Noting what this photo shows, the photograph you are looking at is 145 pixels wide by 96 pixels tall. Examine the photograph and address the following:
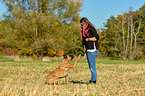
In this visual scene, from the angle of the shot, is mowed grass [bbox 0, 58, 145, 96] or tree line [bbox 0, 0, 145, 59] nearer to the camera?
mowed grass [bbox 0, 58, 145, 96]

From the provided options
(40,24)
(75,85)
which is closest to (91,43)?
(75,85)

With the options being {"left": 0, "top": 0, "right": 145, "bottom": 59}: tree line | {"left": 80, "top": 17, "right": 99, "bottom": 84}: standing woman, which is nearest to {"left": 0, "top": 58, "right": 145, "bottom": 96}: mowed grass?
{"left": 80, "top": 17, "right": 99, "bottom": 84}: standing woman

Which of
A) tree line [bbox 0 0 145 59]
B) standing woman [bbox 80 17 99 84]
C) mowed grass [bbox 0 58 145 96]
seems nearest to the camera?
mowed grass [bbox 0 58 145 96]

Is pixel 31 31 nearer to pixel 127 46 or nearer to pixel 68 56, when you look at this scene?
pixel 127 46

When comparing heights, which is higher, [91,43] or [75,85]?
[91,43]

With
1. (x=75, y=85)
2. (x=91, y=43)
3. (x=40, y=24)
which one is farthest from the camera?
(x=40, y=24)

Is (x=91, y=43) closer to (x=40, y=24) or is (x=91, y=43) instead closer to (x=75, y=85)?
(x=75, y=85)

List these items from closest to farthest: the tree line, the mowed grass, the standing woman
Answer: the mowed grass → the standing woman → the tree line

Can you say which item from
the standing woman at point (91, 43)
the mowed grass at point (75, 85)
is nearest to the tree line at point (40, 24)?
the mowed grass at point (75, 85)

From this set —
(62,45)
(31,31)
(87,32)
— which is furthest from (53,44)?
(87,32)

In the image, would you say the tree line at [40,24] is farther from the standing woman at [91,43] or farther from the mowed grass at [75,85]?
the standing woman at [91,43]

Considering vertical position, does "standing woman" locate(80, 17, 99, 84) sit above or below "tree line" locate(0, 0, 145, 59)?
below

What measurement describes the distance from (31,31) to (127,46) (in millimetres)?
20048

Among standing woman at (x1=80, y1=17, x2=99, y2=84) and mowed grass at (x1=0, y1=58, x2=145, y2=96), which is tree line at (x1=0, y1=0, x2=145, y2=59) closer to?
mowed grass at (x1=0, y1=58, x2=145, y2=96)
